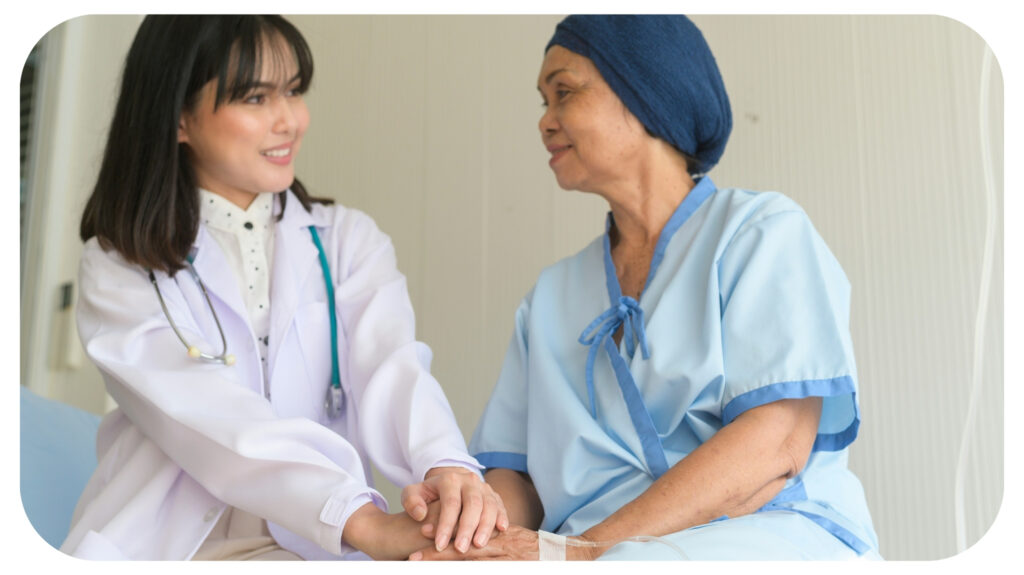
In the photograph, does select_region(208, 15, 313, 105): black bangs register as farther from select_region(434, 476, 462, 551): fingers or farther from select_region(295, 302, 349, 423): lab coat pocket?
select_region(434, 476, 462, 551): fingers

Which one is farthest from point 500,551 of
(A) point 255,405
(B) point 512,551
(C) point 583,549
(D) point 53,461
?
(D) point 53,461

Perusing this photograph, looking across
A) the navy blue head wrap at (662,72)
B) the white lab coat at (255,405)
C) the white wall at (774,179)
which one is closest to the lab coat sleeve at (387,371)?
the white lab coat at (255,405)

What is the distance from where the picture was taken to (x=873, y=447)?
2.15 meters

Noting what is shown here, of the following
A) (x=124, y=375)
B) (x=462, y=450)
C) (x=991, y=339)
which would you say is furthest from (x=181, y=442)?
(x=991, y=339)

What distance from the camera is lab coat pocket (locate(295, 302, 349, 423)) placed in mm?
1640

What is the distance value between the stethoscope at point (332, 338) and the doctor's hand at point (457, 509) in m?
0.32

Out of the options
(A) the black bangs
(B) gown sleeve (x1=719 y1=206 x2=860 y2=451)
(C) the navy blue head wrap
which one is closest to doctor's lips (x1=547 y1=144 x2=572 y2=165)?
(C) the navy blue head wrap

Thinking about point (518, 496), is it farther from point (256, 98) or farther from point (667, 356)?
point (256, 98)

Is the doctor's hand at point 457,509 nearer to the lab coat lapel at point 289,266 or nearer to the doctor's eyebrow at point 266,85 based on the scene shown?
the lab coat lapel at point 289,266

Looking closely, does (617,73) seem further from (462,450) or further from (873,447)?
(873,447)

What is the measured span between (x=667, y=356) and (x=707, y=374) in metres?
0.08

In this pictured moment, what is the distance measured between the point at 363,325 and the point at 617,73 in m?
0.62

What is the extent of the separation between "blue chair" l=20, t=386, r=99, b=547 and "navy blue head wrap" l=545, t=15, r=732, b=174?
4.63 ft

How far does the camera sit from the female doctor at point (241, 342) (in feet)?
4.55
